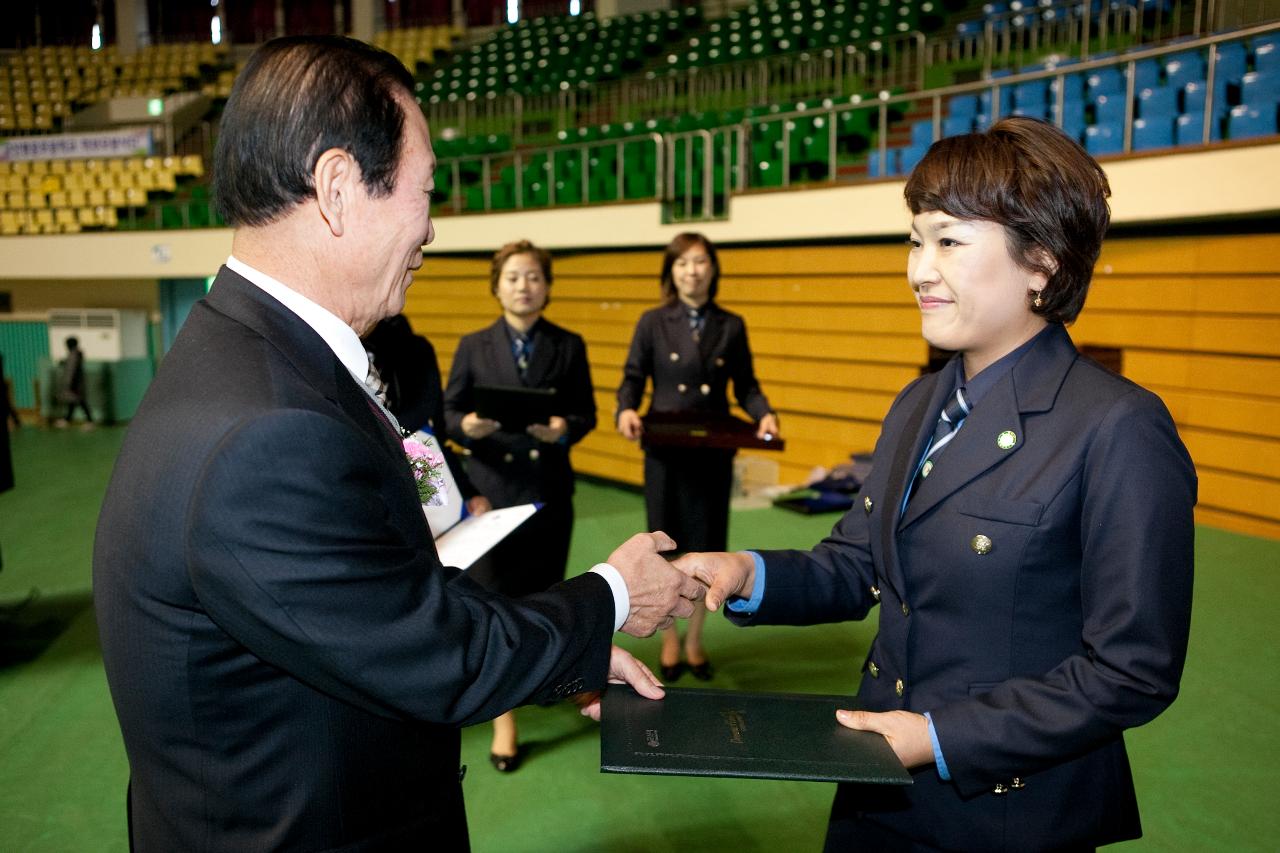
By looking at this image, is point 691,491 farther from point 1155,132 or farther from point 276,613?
point 1155,132

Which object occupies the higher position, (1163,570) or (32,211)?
(32,211)

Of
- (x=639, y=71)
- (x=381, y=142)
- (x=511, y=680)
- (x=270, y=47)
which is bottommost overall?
(x=511, y=680)

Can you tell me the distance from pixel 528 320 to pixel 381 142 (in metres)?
2.81

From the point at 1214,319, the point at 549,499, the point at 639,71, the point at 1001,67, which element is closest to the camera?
the point at 549,499

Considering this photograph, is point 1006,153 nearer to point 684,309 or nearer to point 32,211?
point 684,309

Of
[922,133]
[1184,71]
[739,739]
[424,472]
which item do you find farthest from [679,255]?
[1184,71]

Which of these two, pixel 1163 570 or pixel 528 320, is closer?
pixel 1163 570

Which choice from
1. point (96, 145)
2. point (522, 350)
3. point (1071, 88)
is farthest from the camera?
point (96, 145)

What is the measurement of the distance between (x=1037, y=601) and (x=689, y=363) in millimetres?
3282

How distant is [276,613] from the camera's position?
1.00m

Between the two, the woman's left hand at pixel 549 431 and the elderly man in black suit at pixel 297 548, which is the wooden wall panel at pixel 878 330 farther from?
the elderly man in black suit at pixel 297 548

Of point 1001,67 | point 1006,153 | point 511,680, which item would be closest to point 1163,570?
point 1006,153

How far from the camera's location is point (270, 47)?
111 cm

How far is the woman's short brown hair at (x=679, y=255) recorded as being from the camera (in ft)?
14.2
